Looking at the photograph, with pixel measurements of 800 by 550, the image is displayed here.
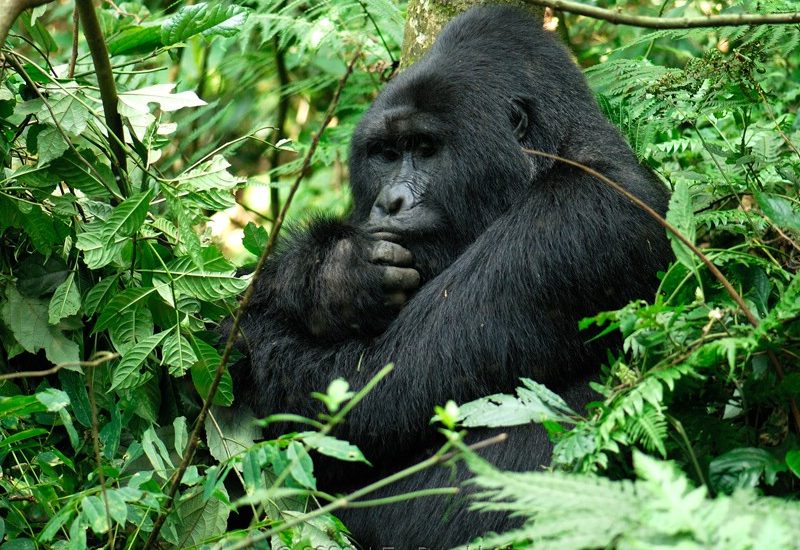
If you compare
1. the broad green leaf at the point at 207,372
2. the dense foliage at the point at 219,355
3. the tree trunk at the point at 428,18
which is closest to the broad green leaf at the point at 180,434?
the dense foliage at the point at 219,355

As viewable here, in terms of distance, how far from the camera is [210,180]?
290cm

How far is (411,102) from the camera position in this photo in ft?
11.2

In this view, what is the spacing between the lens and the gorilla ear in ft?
11.0

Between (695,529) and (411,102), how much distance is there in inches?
91.2

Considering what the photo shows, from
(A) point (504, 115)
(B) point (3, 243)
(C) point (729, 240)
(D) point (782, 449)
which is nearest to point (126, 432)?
(B) point (3, 243)

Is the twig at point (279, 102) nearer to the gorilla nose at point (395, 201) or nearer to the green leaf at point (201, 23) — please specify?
the gorilla nose at point (395, 201)

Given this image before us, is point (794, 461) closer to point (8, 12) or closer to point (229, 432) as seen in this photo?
point (229, 432)

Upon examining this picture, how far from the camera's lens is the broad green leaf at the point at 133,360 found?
2.75 metres

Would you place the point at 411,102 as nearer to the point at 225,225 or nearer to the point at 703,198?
the point at 703,198

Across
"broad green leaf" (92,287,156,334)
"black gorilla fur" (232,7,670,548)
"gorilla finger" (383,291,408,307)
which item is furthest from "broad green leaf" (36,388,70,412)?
"gorilla finger" (383,291,408,307)

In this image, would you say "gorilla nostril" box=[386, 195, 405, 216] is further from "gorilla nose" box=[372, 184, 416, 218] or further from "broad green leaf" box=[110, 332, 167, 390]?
"broad green leaf" box=[110, 332, 167, 390]

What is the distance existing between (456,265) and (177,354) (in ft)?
2.96

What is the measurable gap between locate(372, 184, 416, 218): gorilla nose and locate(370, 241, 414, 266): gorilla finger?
0.58ft

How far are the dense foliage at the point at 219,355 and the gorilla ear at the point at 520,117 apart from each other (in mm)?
386
